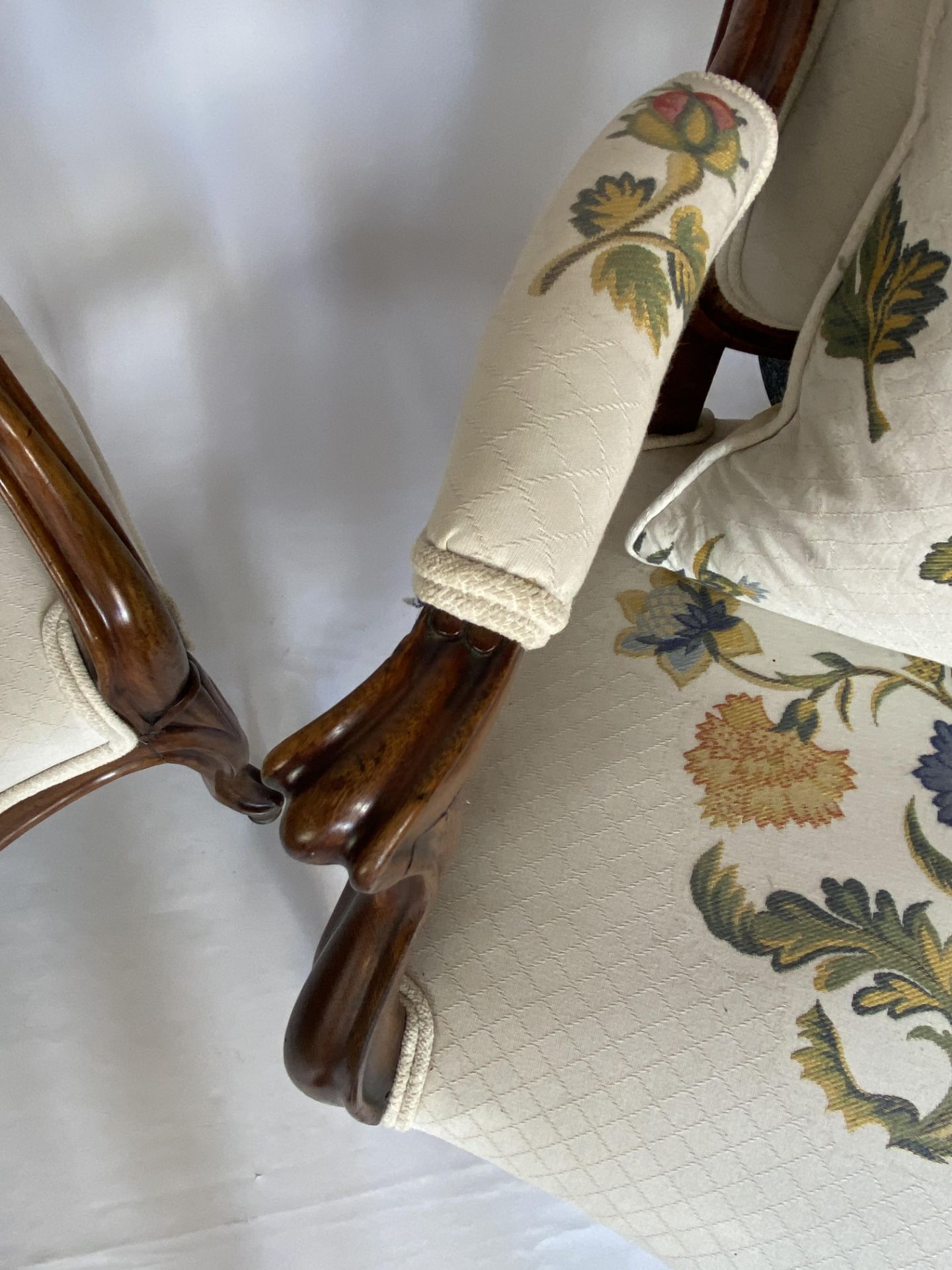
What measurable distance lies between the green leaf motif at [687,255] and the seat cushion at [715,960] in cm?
13

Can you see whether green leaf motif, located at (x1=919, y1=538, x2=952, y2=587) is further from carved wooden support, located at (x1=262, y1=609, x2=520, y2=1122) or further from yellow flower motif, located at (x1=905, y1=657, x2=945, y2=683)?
carved wooden support, located at (x1=262, y1=609, x2=520, y2=1122)

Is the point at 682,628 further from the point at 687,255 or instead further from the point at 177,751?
the point at 177,751

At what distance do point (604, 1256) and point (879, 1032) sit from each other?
15.0 inches

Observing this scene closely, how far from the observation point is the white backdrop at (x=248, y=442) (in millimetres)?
618

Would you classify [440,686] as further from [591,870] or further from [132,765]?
[132,765]

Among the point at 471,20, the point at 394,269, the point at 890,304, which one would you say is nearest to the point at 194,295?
the point at 394,269

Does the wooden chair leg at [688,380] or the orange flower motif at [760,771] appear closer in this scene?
the orange flower motif at [760,771]

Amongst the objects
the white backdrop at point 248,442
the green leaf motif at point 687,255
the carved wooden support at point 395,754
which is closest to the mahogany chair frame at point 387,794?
the carved wooden support at point 395,754

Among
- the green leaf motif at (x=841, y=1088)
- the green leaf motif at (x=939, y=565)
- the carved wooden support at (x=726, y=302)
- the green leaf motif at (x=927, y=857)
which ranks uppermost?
the carved wooden support at (x=726, y=302)

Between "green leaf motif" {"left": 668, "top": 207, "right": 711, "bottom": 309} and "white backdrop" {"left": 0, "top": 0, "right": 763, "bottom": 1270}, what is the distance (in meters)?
0.44

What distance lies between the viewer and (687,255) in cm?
35

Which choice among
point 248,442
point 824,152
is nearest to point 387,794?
point 824,152

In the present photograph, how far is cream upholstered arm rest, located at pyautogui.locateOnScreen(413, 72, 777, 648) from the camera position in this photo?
272 mm

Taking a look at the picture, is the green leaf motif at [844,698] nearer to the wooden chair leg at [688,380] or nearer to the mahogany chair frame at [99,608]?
the wooden chair leg at [688,380]
